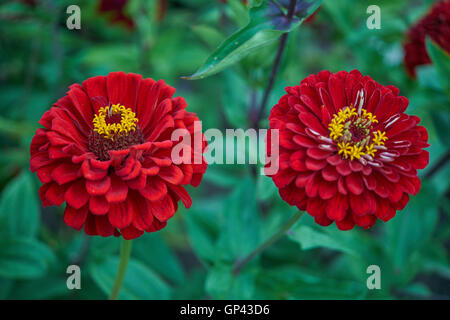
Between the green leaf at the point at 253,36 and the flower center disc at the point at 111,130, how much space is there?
14 centimetres

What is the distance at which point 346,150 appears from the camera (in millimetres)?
615

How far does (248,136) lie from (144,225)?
462 mm

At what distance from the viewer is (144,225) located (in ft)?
1.78

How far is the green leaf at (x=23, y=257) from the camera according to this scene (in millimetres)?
894

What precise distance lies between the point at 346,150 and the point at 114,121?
378mm

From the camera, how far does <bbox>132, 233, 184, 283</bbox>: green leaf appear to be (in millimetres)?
1069

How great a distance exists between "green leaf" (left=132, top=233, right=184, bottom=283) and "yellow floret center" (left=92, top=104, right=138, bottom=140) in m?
0.49

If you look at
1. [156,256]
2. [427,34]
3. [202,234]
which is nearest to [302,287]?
[202,234]

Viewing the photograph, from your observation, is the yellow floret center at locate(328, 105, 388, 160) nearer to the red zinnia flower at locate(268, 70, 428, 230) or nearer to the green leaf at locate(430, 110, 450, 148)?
the red zinnia flower at locate(268, 70, 428, 230)

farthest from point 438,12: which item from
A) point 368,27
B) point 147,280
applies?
point 147,280

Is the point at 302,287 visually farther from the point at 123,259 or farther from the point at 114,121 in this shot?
the point at 114,121

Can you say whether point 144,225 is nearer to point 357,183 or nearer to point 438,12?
point 357,183

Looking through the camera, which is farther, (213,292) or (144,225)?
(213,292)

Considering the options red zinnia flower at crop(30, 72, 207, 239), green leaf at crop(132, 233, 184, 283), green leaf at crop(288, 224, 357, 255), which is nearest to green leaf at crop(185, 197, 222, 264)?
green leaf at crop(132, 233, 184, 283)
